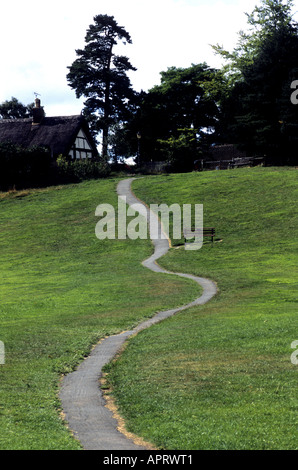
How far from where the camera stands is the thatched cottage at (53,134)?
90.0 m

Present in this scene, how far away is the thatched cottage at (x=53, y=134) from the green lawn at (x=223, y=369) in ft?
179

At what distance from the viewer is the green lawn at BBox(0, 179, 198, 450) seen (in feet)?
42.8

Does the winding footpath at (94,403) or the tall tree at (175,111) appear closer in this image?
the winding footpath at (94,403)

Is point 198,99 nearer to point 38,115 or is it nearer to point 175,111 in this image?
point 175,111

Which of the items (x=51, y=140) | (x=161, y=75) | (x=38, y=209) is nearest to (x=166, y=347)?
(x=38, y=209)

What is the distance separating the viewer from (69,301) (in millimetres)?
29750

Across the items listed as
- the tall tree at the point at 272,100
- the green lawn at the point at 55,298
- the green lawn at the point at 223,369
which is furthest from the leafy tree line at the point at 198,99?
the green lawn at the point at 223,369

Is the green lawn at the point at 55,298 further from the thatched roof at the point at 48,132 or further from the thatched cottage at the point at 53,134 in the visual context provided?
the thatched cottage at the point at 53,134

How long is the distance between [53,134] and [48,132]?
1248 mm

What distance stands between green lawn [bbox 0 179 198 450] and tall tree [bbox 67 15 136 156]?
35.4 m

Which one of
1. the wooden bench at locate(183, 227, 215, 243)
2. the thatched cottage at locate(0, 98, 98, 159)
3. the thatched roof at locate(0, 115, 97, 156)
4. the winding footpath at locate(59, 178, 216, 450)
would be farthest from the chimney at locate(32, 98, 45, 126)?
the winding footpath at locate(59, 178, 216, 450)

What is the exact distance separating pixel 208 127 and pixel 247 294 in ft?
284

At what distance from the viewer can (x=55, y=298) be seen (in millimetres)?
31047
